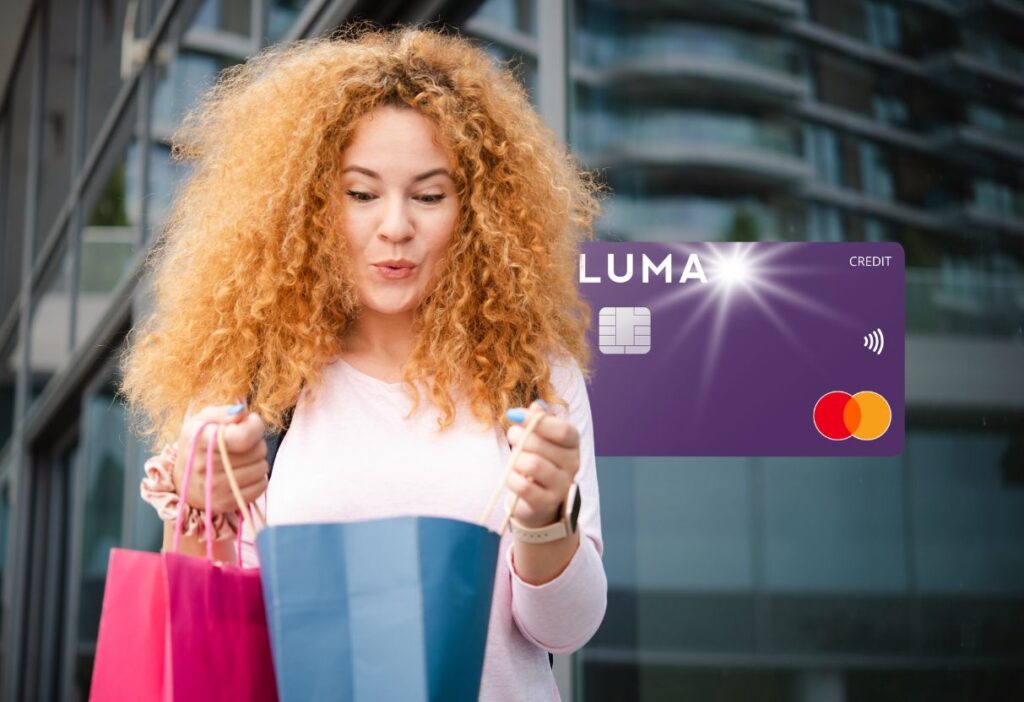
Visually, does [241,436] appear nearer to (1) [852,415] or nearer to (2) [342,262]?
(2) [342,262]

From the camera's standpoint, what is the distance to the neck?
1.59 m

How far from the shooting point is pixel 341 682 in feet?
3.80

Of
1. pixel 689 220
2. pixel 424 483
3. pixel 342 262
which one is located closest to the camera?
pixel 424 483

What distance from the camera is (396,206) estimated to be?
148 cm

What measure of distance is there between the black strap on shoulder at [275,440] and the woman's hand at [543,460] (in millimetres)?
388

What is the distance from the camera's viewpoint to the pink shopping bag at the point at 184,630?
1.19 metres

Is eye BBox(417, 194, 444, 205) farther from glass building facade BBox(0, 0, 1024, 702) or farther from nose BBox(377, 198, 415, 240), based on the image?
glass building facade BBox(0, 0, 1024, 702)

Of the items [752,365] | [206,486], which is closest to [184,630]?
[206,486]

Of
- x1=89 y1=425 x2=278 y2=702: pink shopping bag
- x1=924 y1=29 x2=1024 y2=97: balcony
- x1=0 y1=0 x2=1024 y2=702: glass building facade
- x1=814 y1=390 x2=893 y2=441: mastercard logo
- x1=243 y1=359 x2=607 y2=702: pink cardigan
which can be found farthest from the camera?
x1=924 y1=29 x2=1024 y2=97: balcony

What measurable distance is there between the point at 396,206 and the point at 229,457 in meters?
0.39

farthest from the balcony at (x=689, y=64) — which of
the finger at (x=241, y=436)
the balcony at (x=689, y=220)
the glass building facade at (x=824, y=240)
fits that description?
the finger at (x=241, y=436)

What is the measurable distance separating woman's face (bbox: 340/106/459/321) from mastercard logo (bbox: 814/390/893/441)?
1216 millimetres

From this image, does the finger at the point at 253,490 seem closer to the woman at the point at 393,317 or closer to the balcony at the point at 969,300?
the woman at the point at 393,317

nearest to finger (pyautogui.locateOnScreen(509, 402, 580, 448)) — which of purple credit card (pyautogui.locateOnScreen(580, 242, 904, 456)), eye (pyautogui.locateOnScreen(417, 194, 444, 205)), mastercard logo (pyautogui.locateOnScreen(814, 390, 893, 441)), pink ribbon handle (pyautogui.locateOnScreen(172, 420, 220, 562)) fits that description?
pink ribbon handle (pyautogui.locateOnScreen(172, 420, 220, 562))
